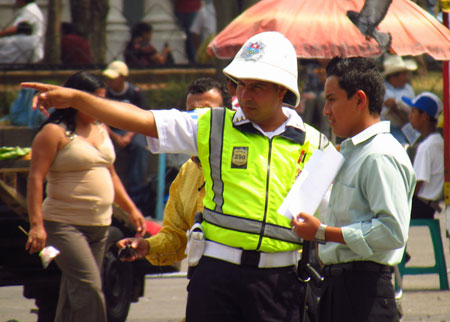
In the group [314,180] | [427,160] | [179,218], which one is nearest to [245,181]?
[314,180]

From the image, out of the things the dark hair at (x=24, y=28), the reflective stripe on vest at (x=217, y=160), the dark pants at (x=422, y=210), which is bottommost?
the dark hair at (x=24, y=28)

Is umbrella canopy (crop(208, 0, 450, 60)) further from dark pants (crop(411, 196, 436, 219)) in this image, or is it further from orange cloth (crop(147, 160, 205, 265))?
dark pants (crop(411, 196, 436, 219))

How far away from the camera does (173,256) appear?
461 cm

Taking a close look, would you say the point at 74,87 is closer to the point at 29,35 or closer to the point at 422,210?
the point at 422,210

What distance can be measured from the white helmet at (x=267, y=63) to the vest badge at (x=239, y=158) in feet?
0.97

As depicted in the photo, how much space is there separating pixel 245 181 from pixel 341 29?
9.43 ft

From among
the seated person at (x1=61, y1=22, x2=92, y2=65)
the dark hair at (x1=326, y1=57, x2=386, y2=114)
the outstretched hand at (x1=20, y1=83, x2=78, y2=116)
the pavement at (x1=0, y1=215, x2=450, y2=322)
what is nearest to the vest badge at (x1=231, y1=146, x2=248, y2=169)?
the dark hair at (x1=326, y1=57, x2=386, y2=114)

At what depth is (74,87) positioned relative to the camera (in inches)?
249

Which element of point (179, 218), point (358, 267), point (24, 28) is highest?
point (358, 267)

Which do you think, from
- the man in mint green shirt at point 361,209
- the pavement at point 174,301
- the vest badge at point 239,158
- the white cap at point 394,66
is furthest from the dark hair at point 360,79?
the white cap at point 394,66

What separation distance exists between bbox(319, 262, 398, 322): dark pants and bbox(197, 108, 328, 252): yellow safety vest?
0.84ft

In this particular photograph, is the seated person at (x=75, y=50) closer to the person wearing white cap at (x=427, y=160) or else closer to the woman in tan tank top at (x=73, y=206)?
the person wearing white cap at (x=427, y=160)

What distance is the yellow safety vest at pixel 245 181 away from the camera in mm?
3754

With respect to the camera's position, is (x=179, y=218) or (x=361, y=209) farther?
(x=179, y=218)
